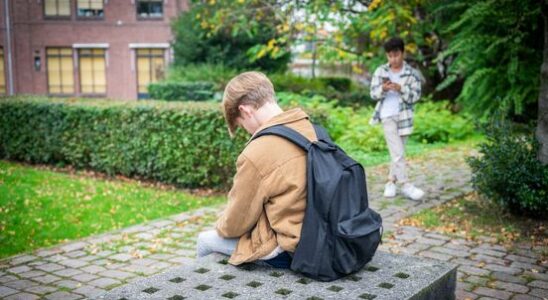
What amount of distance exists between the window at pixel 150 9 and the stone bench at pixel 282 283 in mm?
31080

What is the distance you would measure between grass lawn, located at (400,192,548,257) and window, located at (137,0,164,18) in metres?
28.3

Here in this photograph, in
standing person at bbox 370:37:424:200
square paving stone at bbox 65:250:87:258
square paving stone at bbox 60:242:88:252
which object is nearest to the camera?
square paving stone at bbox 65:250:87:258

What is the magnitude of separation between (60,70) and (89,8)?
782 centimetres

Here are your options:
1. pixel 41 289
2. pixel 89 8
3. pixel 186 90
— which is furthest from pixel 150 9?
pixel 41 289

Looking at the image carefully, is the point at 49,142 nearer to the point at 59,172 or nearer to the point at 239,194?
the point at 59,172

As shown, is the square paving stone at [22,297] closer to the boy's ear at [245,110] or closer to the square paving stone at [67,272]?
the square paving stone at [67,272]

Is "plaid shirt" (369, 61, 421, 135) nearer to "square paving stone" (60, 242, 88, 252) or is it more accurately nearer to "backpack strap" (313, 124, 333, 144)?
"square paving stone" (60, 242, 88, 252)

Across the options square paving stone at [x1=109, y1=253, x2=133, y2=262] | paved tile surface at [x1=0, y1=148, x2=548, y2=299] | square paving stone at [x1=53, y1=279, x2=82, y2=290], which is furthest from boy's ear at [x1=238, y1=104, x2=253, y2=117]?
square paving stone at [x1=109, y1=253, x2=133, y2=262]

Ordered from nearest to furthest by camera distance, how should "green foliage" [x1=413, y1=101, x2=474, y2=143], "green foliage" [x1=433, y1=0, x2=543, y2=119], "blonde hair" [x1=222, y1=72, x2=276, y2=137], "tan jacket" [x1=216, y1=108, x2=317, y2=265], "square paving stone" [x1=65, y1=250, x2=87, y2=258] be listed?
"tan jacket" [x1=216, y1=108, x2=317, y2=265], "blonde hair" [x1=222, y1=72, x2=276, y2=137], "square paving stone" [x1=65, y1=250, x2=87, y2=258], "green foliage" [x1=433, y1=0, x2=543, y2=119], "green foliage" [x1=413, y1=101, x2=474, y2=143]

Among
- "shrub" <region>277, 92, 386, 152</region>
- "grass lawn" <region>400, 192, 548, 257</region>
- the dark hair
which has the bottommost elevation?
"grass lawn" <region>400, 192, 548, 257</region>

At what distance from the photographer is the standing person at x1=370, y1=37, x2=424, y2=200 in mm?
7586

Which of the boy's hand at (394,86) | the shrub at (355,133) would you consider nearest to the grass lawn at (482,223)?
the boy's hand at (394,86)

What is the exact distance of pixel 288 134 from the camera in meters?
3.22

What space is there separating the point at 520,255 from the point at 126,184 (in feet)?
21.3
